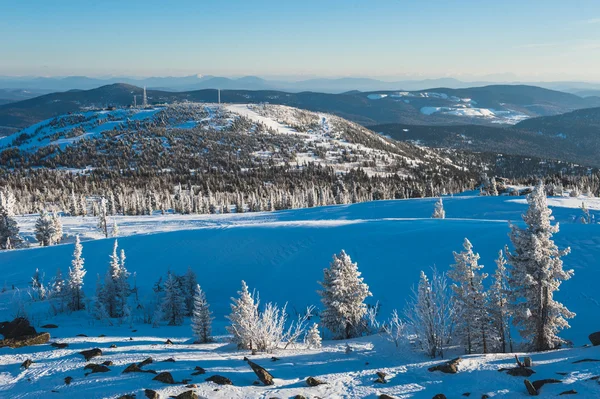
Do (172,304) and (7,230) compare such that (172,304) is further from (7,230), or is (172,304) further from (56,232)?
(7,230)

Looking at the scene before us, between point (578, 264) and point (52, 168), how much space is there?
172423mm

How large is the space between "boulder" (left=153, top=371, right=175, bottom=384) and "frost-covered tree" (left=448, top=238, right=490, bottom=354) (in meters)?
9.68

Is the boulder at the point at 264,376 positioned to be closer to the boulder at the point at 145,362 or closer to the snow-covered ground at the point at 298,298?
the snow-covered ground at the point at 298,298

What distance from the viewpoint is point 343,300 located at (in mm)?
18141

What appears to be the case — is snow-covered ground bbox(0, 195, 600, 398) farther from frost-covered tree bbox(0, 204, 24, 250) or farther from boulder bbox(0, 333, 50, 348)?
frost-covered tree bbox(0, 204, 24, 250)

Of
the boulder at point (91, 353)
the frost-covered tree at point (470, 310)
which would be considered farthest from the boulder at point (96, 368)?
the frost-covered tree at point (470, 310)

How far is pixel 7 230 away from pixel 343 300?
179ft

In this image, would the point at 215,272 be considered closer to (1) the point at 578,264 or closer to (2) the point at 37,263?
(2) the point at 37,263

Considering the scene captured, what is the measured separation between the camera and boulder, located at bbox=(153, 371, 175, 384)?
9875mm

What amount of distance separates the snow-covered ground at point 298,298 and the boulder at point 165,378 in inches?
12.0

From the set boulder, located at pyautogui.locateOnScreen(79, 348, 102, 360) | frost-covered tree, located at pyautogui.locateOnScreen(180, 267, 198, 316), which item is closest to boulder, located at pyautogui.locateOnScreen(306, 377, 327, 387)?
boulder, located at pyautogui.locateOnScreen(79, 348, 102, 360)

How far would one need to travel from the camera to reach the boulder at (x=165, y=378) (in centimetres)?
988

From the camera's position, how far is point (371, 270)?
1100 inches

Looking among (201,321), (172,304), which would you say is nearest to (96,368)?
(201,321)
